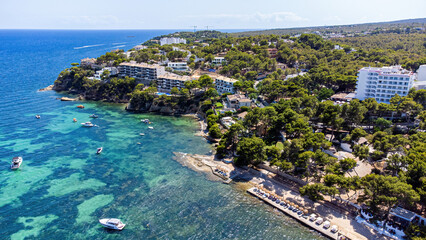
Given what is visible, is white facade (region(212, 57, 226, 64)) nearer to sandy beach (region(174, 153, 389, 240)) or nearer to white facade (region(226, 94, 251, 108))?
white facade (region(226, 94, 251, 108))

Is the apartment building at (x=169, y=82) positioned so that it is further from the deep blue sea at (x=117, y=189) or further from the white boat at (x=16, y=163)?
the white boat at (x=16, y=163)

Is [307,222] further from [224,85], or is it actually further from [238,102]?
[224,85]

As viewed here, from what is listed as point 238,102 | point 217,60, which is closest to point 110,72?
point 217,60

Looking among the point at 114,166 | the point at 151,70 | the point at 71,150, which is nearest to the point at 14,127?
the point at 71,150

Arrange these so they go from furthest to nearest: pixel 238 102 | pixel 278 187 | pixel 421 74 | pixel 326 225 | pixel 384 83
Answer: pixel 421 74 < pixel 238 102 < pixel 384 83 < pixel 278 187 < pixel 326 225

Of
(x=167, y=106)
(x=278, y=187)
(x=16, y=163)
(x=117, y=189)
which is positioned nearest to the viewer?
(x=278, y=187)

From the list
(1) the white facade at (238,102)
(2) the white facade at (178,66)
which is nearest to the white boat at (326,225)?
(1) the white facade at (238,102)

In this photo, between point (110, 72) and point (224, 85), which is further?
point (110, 72)
